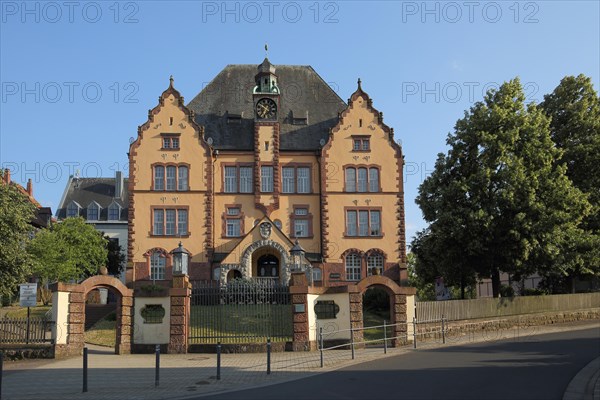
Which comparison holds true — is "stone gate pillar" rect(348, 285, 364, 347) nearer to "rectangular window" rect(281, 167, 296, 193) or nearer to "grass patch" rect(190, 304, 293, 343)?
"grass patch" rect(190, 304, 293, 343)

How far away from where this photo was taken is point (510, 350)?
2258cm

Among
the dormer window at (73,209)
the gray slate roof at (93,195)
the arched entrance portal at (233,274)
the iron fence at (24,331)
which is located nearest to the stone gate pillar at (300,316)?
the iron fence at (24,331)

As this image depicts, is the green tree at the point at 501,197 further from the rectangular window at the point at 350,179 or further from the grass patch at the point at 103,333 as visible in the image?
the grass patch at the point at 103,333

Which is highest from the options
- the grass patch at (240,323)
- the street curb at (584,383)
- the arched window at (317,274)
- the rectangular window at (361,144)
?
the rectangular window at (361,144)

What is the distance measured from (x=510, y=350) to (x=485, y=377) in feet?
23.1

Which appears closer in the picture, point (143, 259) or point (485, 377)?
point (485, 377)

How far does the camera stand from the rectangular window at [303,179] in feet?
161

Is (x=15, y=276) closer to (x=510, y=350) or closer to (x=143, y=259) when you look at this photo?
(x=143, y=259)

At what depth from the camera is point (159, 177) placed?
47594mm

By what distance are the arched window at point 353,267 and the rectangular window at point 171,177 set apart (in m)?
14.3

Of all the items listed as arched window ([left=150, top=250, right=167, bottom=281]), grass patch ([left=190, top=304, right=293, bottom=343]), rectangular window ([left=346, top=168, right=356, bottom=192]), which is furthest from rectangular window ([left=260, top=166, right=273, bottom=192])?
grass patch ([left=190, top=304, right=293, bottom=343])

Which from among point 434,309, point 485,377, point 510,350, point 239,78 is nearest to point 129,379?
point 485,377

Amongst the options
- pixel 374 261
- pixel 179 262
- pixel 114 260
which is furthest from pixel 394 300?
pixel 114 260

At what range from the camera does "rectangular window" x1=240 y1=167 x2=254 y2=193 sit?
4872 cm
